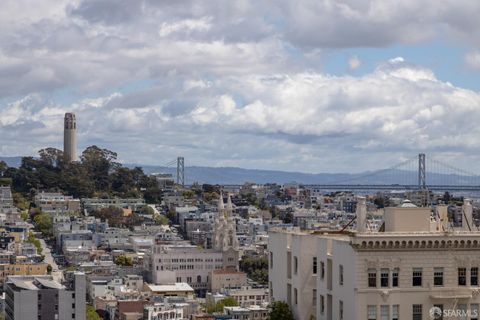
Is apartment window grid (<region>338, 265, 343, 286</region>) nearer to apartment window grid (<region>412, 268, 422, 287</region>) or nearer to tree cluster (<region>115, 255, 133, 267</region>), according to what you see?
apartment window grid (<region>412, 268, 422, 287</region>)

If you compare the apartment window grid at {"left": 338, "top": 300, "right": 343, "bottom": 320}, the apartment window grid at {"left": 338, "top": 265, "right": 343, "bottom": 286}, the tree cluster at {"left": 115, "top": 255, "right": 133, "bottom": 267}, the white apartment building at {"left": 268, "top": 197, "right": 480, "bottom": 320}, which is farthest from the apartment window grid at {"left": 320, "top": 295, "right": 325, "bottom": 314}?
the tree cluster at {"left": 115, "top": 255, "right": 133, "bottom": 267}

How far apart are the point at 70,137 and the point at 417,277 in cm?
14219

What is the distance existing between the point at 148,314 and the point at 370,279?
5690 cm

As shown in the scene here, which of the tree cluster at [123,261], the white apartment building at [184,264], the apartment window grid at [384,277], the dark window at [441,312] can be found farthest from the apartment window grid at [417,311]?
the tree cluster at [123,261]

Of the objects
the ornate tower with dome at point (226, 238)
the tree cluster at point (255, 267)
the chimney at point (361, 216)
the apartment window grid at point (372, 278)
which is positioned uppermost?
the chimney at point (361, 216)

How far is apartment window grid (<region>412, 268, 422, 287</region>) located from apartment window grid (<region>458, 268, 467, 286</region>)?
890 mm

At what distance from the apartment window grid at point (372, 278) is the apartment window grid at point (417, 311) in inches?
39.7

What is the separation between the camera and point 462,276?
95.2 feet

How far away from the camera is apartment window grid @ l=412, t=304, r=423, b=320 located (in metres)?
28.7

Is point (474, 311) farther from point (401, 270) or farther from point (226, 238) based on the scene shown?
point (226, 238)

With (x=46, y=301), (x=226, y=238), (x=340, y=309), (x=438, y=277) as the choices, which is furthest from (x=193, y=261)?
(x=438, y=277)

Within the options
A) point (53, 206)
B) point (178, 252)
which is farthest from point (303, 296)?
point (53, 206)

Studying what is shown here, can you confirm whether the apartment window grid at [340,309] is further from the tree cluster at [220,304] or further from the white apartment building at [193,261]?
the white apartment building at [193,261]

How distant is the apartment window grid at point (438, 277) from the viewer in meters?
28.9
